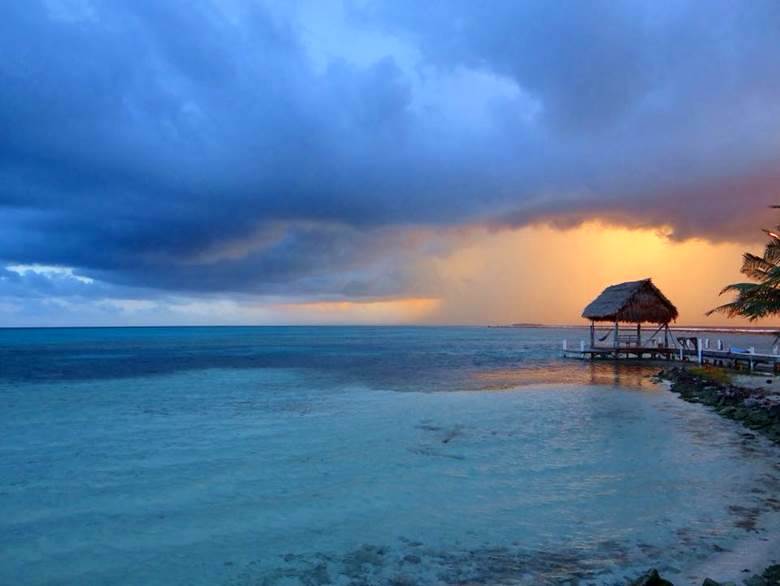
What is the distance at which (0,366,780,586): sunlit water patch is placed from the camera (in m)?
6.46

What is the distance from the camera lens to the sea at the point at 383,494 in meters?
6.41

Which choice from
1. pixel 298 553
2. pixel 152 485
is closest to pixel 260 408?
pixel 152 485

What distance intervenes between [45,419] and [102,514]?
426 inches

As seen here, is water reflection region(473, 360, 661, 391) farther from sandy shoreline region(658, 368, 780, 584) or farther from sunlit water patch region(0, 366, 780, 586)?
sunlit water patch region(0, 366, 780, 586)

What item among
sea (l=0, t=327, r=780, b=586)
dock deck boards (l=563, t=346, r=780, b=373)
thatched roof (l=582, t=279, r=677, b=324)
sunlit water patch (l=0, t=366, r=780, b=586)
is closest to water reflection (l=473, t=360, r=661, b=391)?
dock deck boards (l=563, t=346, r=780, b=373)

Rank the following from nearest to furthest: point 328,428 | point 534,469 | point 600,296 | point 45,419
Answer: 1. point 534,469
2. point 328,428
3. point 45,419
4. point 600,296

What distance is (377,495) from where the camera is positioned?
353 inches

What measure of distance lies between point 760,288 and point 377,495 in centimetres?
1267

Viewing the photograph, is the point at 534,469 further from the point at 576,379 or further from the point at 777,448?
the point at 576,379

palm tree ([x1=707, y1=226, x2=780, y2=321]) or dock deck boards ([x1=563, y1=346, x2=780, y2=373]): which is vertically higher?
palm tree ([x1=707, y1=226, x2=780, y2=321])

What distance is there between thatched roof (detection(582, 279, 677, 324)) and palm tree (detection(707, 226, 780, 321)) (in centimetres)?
1956

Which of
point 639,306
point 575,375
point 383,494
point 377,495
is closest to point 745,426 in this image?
point 383,494

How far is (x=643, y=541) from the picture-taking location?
6879mm

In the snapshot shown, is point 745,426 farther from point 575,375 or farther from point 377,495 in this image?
point 575,375
